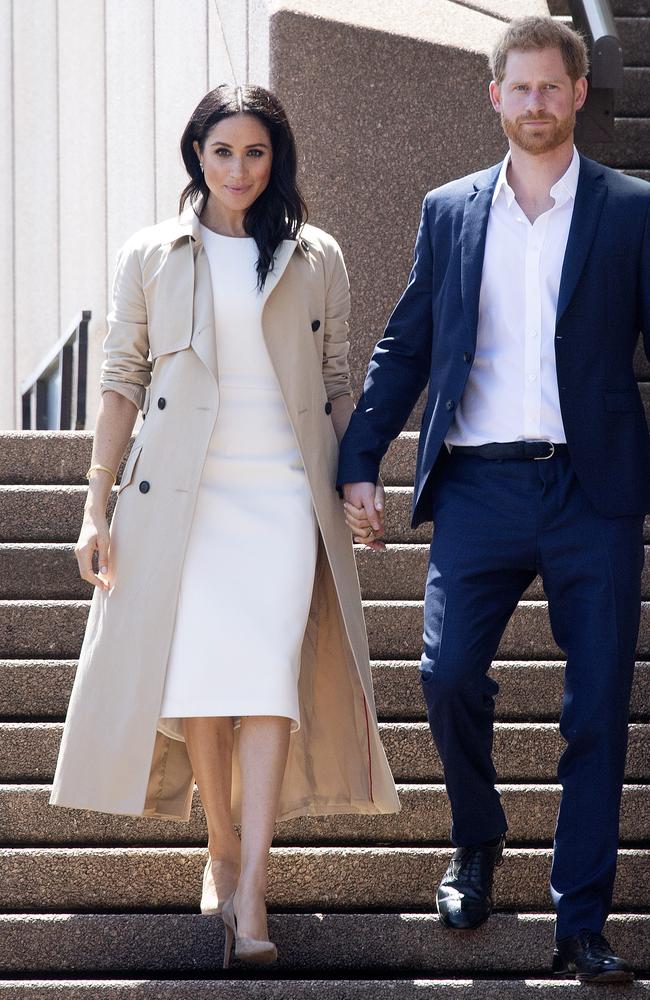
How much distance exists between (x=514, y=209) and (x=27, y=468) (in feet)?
8.14

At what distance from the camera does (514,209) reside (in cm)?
388

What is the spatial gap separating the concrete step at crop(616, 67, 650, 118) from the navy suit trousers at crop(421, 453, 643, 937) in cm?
424

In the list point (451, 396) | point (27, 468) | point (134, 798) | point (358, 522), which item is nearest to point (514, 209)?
point (451, 396)

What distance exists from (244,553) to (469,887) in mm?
979

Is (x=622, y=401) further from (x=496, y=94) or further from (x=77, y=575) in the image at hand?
(x=77, y=575)

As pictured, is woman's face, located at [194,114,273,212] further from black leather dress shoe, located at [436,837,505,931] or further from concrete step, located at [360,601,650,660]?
black leather dress shoe, located at [436,837,505,931]

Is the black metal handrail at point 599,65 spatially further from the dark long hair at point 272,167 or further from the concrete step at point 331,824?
the concrete step at point 331,824

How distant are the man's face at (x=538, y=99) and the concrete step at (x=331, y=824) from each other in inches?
68.9

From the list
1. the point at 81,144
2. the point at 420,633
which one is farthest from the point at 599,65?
the point at 81,144

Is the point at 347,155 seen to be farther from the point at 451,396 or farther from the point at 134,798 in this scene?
the point at 134,798

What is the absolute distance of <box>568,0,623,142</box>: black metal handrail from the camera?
6617mm

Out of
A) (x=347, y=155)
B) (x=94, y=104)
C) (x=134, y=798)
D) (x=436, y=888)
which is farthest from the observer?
(x=94, y=104)

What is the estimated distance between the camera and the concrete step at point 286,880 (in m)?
4.14

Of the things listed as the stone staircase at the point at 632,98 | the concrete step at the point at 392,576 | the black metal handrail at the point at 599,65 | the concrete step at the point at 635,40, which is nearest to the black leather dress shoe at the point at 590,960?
the concrete step at the point at 392,576
